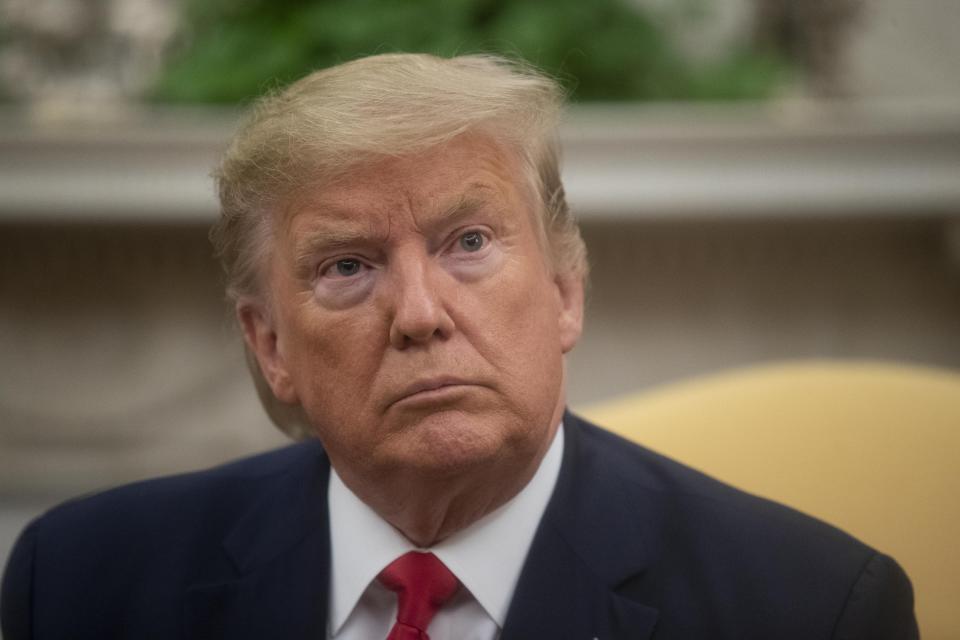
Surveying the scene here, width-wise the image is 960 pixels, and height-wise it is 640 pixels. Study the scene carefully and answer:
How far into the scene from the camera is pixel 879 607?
4.22 feet

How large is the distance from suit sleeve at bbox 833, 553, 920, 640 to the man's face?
1.37 ft

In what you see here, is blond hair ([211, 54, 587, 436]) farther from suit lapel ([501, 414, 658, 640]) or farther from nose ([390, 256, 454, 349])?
suit lapel ([501, 414, 658, 640])

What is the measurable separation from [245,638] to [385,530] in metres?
0.23

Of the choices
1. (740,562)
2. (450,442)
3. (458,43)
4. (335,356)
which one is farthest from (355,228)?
(458,43)

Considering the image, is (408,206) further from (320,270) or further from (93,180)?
(93,180)

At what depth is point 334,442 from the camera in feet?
4.33

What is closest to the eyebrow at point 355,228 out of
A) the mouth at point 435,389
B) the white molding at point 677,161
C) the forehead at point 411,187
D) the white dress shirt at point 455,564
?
the forehead at point 411,187

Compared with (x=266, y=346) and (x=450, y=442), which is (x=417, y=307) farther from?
(x=266, y=346)

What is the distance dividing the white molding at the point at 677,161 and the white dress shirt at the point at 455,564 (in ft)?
6.23

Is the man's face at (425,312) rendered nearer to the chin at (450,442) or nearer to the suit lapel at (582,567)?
the chin at (450,442)

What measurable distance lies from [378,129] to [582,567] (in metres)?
0.60

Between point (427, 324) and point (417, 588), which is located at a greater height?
point (427, 324)

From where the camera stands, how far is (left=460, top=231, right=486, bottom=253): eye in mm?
1268

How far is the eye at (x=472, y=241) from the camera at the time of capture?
4.16 ft
